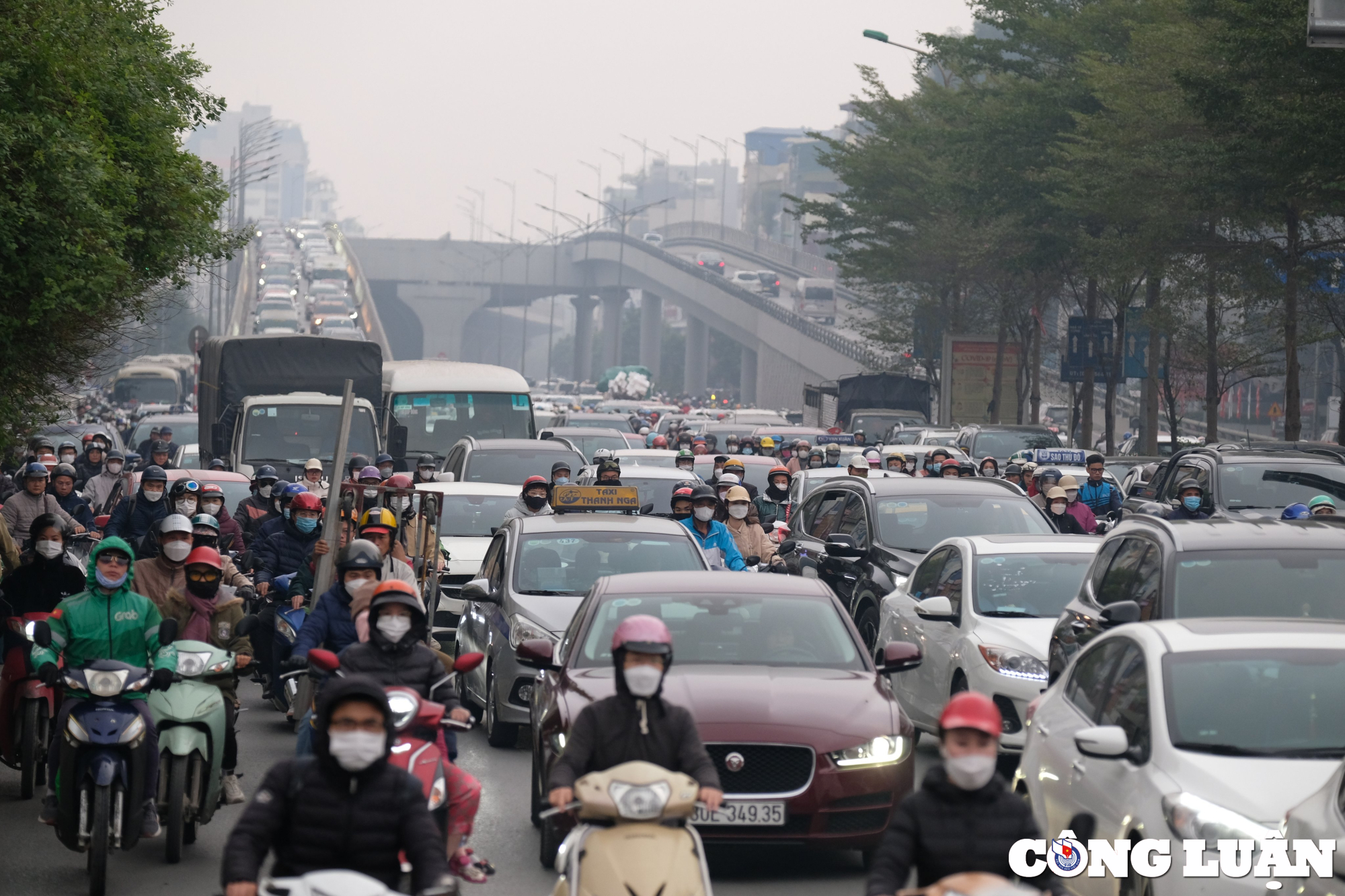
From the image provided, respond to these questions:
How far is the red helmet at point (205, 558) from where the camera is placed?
9.88m

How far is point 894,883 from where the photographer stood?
529cm

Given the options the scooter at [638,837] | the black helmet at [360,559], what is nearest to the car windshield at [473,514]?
the black helmet at [360,559]

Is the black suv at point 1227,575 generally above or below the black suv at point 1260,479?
below

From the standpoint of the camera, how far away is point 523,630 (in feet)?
39.4

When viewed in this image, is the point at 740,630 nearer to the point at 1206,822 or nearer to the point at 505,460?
the point at 1206,822

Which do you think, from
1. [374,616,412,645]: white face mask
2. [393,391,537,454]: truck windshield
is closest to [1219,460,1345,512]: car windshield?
[374,616,412,645]: white face mask

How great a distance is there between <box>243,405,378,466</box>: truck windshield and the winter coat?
567 inches

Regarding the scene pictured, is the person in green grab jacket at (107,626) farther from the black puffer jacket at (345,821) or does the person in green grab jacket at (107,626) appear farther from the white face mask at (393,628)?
the black puffer jacket at (345,821)

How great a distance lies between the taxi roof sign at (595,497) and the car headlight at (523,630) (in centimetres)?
341

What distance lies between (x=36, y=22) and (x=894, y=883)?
9.49m

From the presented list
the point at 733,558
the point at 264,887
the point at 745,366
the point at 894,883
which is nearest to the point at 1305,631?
the point at 894,883

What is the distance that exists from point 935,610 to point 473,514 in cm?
692

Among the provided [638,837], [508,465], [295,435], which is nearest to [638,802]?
[638,837]

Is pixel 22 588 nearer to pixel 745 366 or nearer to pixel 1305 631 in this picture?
pixel 1305 631
